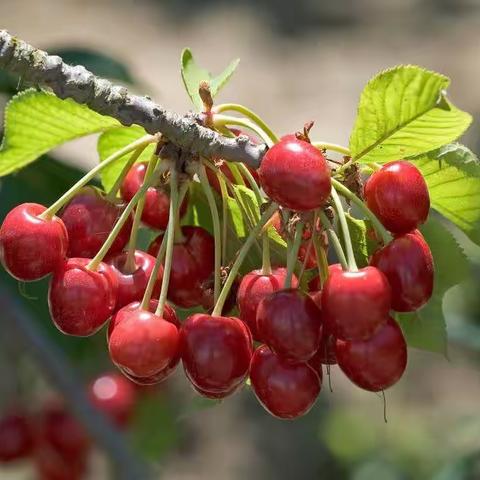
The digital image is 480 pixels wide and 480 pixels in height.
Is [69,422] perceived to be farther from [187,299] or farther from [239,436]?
[239,436]

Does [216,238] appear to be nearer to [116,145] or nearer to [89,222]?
[89,222]

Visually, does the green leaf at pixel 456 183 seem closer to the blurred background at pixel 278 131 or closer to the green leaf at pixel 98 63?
the blurred background at pixel 278 131

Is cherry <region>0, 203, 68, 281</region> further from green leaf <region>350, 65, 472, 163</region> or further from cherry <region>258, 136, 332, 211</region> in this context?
green leaf <region>350, 65, 472, 163</region>

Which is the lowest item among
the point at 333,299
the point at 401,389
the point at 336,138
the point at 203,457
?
the point at 203,457

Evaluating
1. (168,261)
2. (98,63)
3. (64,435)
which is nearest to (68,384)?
(98,63)

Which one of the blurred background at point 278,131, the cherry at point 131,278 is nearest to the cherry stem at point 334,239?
the cherry at point 131,278

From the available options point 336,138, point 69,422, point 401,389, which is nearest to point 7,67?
point 69,422

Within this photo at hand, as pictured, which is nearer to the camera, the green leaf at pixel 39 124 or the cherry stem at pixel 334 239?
the cherry stem at pixel 334 239
